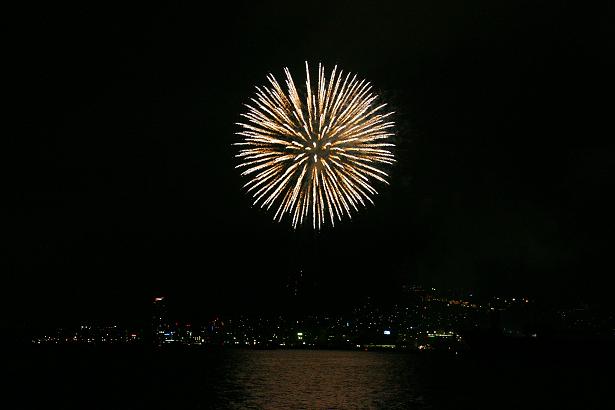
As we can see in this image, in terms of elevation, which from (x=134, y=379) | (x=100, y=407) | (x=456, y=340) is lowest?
(x=100, y=407)

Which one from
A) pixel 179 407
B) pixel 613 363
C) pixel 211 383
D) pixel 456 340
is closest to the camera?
pixel 179 407

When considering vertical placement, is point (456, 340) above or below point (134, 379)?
above

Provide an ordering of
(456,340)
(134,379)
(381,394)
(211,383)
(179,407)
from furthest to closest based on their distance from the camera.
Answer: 1. (456,340)
2. (134,379)
3. (211,383)
4. (381,394)
5. (179,407)

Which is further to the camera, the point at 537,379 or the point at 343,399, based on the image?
the point at 537,379

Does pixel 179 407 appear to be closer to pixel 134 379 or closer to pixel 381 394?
pixel 381 394

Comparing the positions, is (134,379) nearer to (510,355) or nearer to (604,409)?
(604,409)

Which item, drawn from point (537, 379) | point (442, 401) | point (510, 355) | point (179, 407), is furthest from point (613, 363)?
point (179, 407)

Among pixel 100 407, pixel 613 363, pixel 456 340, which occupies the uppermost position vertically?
pixel 456 340

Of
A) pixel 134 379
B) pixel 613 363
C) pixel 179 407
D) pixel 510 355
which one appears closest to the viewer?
pixel 179 407

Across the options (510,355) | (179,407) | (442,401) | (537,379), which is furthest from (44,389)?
(510,355)
